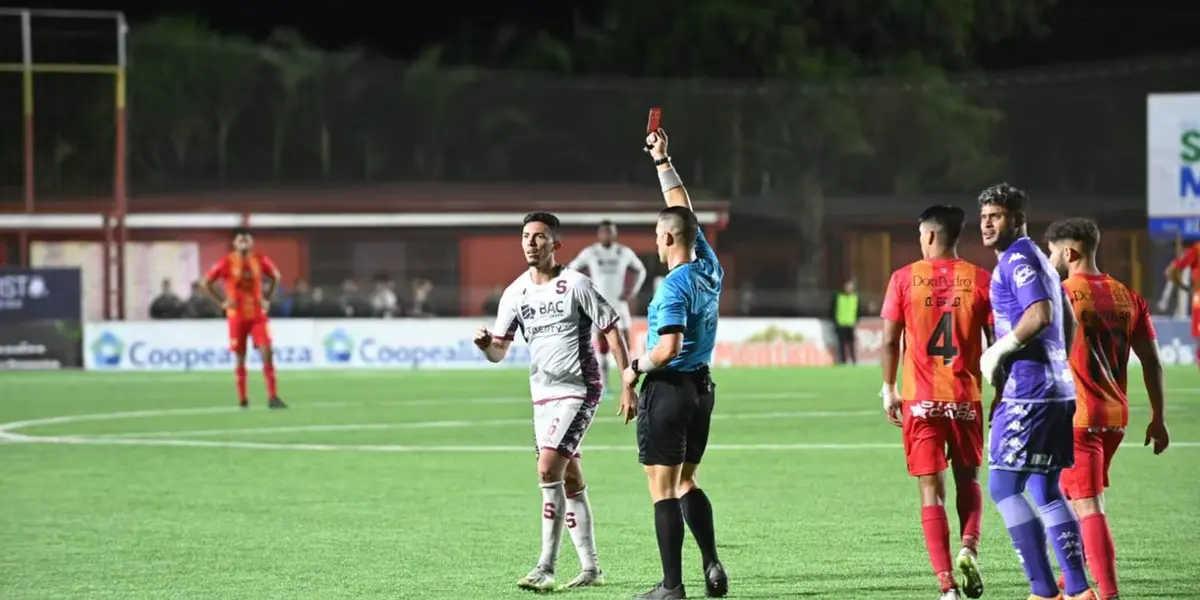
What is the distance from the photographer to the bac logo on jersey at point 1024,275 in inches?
320

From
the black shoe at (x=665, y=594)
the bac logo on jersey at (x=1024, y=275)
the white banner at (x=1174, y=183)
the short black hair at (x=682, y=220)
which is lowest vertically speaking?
the black shoe at (x=665, y=594)

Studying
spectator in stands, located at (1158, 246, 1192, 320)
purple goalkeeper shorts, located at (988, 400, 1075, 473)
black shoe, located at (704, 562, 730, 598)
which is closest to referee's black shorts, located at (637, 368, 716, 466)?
black shoe, located at (704, 562, 730, 598)

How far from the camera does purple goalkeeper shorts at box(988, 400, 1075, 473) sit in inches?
325

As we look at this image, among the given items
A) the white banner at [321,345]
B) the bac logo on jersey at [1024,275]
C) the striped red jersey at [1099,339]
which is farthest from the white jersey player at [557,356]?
the white banner at [321,345]

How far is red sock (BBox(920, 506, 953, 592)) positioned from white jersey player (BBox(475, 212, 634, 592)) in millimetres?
1832

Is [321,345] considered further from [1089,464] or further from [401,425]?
[1089,464]

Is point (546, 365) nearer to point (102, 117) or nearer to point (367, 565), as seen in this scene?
point (367, 565)

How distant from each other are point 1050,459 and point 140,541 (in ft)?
21.0

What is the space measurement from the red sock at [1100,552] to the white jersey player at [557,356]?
8.40 ft

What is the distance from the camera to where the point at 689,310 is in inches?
368

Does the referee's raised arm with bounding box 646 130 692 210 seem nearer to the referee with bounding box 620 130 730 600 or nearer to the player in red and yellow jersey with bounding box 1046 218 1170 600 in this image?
the referee with bounding box 620 130 730 600

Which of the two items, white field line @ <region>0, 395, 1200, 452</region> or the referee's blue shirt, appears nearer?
the referee's blue shirt

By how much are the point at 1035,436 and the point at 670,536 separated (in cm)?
197

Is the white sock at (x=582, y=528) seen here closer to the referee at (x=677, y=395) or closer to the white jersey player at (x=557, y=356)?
the white jersey player at (x=557, y=356)
